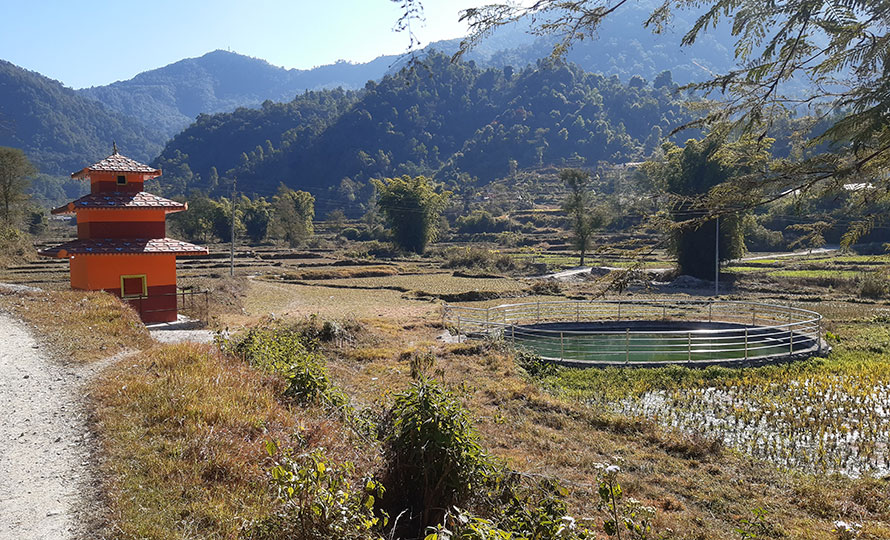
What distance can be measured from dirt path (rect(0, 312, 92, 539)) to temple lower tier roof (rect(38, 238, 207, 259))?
774 cm

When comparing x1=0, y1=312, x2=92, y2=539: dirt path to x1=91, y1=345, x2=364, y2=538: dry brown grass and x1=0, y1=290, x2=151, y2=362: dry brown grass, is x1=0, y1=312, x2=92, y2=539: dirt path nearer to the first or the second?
x1=91, y1=345, x2=364, y2=538: dry brown grass

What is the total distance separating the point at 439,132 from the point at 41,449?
167382 mm

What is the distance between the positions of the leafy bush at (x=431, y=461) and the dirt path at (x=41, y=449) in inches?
95.7

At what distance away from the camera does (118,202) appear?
1677 cm

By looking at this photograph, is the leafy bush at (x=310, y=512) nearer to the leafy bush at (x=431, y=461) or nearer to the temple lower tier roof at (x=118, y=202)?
the leafy bush at (x=431, y=461)

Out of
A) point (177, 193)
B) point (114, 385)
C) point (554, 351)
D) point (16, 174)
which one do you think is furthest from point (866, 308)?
point (177, 193)

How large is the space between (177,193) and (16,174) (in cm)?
8975

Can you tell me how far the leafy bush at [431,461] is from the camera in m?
4.80

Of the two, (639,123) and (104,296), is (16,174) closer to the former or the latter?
(104,296)

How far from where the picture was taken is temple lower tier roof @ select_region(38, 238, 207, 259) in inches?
622

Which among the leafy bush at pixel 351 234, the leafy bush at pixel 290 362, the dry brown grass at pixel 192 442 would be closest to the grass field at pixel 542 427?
the dry brown grass at pixel 192 442

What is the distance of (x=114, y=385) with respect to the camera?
23.4 ft

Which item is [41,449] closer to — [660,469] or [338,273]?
[660,469]

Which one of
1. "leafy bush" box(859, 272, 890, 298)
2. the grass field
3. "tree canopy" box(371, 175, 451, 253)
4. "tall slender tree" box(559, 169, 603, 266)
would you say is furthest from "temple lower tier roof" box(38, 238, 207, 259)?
"tree canopy" box(371, 175, 451, 253)
